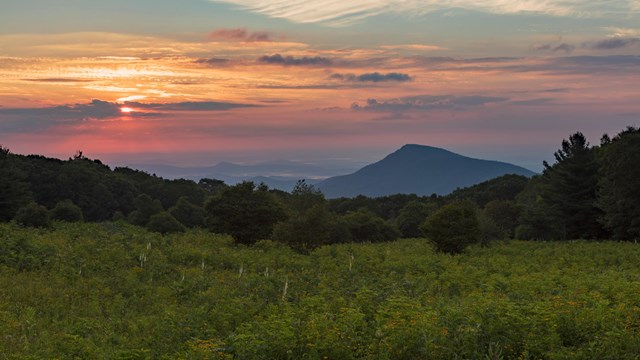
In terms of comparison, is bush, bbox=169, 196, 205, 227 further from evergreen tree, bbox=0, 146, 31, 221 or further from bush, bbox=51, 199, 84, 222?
evergreen tree, bbox=0, 146, 31, 221

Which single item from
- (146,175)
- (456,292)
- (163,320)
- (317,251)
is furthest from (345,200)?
(163,320)

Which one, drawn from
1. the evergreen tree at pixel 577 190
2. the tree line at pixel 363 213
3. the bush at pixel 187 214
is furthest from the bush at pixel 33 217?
the evergreen tree at pixel 577 190

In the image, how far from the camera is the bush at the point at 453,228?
1558 inches

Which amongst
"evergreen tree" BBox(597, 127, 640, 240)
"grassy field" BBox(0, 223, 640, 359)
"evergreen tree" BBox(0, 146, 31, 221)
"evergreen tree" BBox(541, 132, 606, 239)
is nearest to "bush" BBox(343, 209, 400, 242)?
"evergreen tree" BBox(541, 132, 606, 239)

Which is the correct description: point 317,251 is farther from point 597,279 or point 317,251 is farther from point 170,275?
point 597,279

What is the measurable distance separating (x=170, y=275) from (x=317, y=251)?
14247 millimetres

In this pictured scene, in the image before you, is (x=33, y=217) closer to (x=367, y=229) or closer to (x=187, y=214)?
(x=187, y=214)

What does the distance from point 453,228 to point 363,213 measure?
28.8 meters

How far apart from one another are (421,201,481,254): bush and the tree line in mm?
72

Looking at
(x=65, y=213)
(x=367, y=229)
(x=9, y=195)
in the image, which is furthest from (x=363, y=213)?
(x=9, y=195)

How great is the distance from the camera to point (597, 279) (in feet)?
75.8

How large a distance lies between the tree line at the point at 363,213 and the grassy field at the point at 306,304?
2.87 meters

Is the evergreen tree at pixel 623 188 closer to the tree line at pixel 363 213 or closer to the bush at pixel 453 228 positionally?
the tree line at pixel 363 213

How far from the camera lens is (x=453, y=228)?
3959 cm
